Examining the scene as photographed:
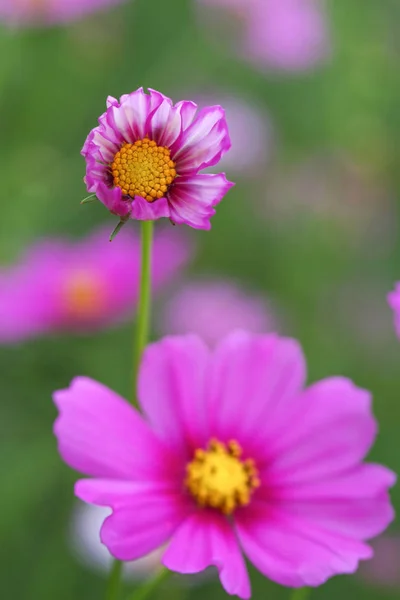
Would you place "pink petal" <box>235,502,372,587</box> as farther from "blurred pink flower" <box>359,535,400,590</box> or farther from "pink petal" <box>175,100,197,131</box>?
"blurred pink flower" <box>359,535,400,590</box>

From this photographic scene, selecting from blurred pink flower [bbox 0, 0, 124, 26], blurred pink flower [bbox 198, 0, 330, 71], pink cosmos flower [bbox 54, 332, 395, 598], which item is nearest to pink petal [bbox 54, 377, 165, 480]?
pink cosmos flower [bbox 54, 332, 395, 598]

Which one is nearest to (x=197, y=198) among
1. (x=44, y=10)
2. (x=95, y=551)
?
(x=95, y=551)

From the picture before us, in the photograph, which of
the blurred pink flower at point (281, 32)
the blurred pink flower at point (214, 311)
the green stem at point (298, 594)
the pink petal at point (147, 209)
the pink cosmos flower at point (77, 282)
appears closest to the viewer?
the pink petal at point (147, 209)

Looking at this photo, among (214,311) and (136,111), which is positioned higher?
(136,111)

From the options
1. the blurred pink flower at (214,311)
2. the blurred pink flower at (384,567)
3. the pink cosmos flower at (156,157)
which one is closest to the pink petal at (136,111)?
the pink cosmos flower at (156,157)

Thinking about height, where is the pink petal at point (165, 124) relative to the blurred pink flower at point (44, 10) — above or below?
above

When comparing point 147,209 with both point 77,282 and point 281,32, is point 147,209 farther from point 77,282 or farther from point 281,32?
point 281,32

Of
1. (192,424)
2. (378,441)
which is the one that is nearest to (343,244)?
(378,441)

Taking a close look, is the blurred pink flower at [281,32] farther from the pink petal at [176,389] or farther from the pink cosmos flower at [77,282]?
the pink petal at [176,389]
